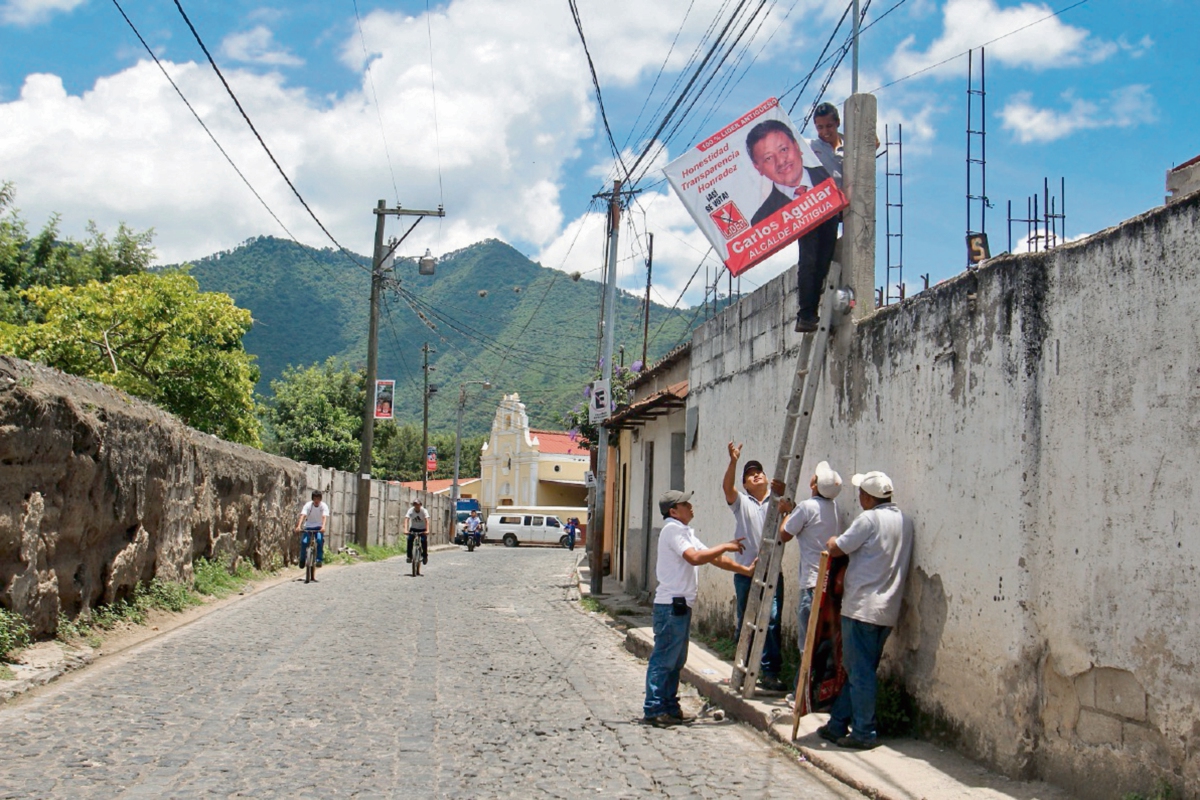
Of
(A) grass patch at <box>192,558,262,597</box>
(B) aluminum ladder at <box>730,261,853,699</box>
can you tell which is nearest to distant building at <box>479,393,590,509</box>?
(A) grass patch at <box>192,558,262,597</box>

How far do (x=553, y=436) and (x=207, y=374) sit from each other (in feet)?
153

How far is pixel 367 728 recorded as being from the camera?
6.87 meters

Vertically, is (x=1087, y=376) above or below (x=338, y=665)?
above

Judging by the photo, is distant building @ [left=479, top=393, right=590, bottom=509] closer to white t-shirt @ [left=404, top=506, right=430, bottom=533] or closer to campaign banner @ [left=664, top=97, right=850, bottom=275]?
white t-shirt @ [left=404, top=506, right=430, bottom=533]

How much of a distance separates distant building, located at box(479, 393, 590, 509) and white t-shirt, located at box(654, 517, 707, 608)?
60020 mm

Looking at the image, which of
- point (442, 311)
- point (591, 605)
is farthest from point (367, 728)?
point (442, 311)

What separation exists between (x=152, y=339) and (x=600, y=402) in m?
11.7

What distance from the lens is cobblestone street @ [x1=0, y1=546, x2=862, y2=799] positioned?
5.53 metres

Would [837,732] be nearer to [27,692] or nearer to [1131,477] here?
[1131,477]

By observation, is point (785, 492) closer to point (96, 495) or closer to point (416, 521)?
point (96, 495)

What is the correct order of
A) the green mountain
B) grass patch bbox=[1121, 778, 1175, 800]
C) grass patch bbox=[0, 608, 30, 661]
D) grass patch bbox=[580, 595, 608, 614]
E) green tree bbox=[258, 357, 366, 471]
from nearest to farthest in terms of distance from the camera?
grass patch bbox=[1121, 778, 1175, 800] → grass patch bbox=[0, 608, 30, 661] → grass patch bbox=[580, 595, 608, 614] → green tree bbox=[258, 357, 366, 471] → the green mountain

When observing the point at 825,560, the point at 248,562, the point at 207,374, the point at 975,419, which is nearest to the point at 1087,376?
the point at 975,419

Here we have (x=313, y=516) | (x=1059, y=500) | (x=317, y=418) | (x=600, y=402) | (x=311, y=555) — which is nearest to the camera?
(x=1059, y=500)

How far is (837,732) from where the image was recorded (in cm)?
661
